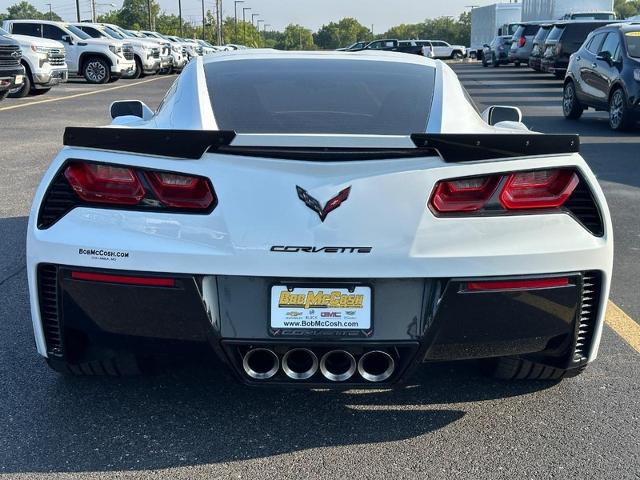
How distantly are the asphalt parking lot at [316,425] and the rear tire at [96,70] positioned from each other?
955 inches

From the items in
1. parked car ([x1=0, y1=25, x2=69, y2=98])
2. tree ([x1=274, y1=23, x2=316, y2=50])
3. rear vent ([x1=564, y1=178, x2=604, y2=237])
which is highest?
rear vent ([x1=564, y1=178, x2=604, y2=237])

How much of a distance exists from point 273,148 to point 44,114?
14541mm

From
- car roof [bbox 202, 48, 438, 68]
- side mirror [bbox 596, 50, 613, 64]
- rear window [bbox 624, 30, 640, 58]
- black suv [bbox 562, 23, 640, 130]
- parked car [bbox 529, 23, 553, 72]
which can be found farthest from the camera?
parked car [bbox 529, 23, 553, 72]

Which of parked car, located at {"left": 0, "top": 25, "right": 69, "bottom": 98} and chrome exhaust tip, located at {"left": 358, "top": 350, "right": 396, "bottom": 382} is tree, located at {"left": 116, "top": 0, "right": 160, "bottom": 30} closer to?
parked car, located at {"left": 0, "top": 25, "right": 69, "bottom": 98}

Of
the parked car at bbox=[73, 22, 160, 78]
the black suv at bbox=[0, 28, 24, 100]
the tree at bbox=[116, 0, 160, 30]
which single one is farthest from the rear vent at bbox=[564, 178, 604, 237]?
the tree at bbox=[116, 0, 160, 30]

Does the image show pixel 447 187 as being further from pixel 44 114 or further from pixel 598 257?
pixel 44 114

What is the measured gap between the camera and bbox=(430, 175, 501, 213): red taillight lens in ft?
9.98

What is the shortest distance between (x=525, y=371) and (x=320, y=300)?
3.56ft

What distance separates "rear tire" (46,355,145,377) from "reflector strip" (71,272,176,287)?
1.57ft

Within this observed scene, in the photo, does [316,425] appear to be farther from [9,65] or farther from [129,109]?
[9,65]

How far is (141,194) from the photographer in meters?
3.07

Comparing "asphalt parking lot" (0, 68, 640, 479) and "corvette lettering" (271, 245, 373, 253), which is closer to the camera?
"corvette lettering" (271, 245, 373, 253)

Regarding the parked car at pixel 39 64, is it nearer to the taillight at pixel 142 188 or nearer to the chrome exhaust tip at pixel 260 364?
the taillight at pixel 142 188

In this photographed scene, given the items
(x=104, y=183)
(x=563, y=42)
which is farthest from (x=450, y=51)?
(x=104, y=183)
